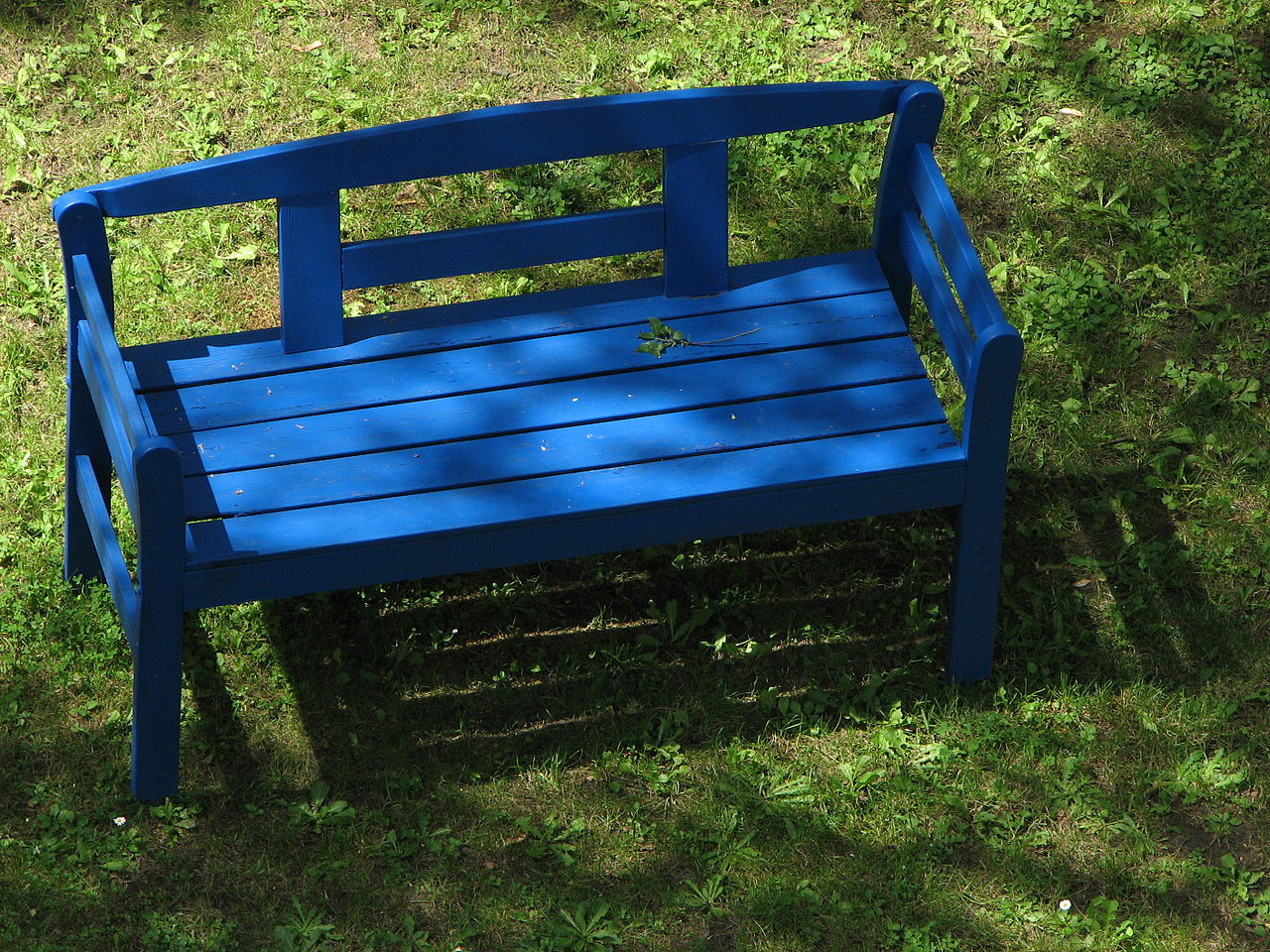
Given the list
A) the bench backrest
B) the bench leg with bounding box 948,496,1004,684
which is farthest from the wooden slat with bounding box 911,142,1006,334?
the bench leg with bounding box 948,496,1004,684

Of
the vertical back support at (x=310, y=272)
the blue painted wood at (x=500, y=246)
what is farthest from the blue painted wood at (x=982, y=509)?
the vertical back support at (x=310, y=272)

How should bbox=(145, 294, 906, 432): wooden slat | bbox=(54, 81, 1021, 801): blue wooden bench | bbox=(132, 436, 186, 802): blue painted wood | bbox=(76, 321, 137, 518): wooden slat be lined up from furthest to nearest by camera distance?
bbox=(145, 294, 906, 432): wooden slat, bbox=(54, 81, 1021, 801): blue wooden bench, bbox=(76, 321, 137, 518): wooden slat, bbox=(132, 436, 186, 802): blue painted wood

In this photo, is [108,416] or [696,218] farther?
[696,218]

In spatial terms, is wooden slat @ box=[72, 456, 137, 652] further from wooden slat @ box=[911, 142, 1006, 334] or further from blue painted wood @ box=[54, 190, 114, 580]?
wooden slat @ box=[911, 142, 1006, 334]

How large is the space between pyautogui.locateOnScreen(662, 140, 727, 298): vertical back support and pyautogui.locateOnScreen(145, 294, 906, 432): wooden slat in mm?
105

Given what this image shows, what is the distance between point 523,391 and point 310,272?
0.56 metres

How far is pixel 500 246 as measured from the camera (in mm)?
4000

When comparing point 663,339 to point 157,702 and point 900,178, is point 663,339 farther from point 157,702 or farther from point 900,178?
point 157,702

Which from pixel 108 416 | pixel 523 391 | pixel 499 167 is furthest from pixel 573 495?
pixel 108 416

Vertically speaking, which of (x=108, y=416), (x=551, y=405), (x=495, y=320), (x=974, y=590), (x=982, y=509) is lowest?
(x=974, y=590)

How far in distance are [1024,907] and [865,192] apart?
99.1 inches

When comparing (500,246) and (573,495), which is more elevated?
(500,246)

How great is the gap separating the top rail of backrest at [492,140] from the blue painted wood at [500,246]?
0.19m

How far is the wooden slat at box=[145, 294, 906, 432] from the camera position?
3.82 metres
